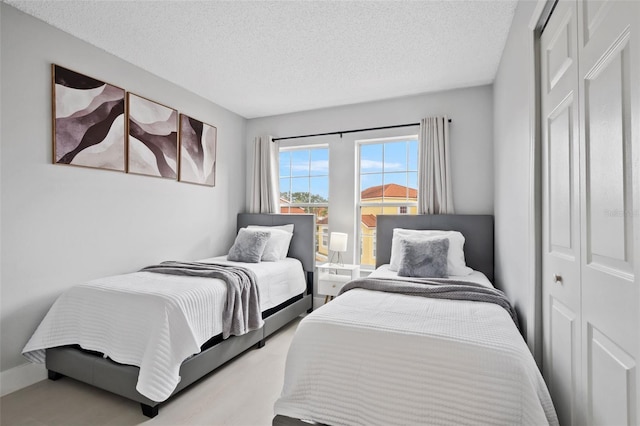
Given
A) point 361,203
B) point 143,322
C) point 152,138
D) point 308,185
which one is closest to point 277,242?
point 308,185

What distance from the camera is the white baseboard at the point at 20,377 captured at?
2.20 m

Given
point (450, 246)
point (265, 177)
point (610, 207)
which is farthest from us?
point (265, 177)

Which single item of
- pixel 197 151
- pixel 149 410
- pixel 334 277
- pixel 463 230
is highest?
pixel 197 151

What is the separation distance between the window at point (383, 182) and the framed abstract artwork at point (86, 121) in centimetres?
271

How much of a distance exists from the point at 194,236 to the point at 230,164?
116cm

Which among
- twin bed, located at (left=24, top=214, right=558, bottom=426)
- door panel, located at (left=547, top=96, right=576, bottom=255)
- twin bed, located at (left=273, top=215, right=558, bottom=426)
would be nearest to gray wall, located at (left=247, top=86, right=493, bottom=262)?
twin bed, located at (left=24, top=214, right=558, bottom=426)

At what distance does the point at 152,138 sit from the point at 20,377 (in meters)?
2.24

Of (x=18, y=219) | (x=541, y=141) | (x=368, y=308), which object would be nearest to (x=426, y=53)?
(x=541, y=141)

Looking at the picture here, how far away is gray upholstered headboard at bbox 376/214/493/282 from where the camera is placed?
328 cm

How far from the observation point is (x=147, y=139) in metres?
3.21

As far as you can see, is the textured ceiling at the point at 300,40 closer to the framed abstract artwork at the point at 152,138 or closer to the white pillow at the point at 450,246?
the framed abstract artwork at the point at 152,138

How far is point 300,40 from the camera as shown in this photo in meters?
2.60

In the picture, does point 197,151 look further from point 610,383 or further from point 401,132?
point 610,383

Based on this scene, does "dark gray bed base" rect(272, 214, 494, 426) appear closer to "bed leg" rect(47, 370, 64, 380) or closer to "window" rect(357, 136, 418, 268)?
"window" rect(357, 136, 418, 268)
